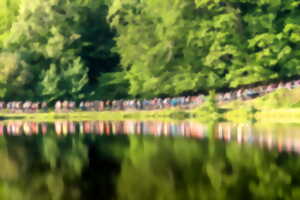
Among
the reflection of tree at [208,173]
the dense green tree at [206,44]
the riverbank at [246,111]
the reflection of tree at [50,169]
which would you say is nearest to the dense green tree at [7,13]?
the dense green tree at [206,44]

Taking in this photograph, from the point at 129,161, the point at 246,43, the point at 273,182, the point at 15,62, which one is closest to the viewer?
the point at 273,182

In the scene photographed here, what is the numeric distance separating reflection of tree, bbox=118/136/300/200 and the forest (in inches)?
1012

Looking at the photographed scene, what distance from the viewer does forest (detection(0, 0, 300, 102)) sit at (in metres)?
44.0

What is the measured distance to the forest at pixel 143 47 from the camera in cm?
4400

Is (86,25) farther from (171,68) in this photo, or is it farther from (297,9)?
(297,9)

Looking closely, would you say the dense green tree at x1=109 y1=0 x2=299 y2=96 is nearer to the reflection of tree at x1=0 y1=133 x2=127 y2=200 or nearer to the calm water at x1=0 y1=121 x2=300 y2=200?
the calm water at x1=0 y1=121 x2=300 y2=200

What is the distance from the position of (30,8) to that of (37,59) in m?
3.76

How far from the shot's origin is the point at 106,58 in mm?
53938

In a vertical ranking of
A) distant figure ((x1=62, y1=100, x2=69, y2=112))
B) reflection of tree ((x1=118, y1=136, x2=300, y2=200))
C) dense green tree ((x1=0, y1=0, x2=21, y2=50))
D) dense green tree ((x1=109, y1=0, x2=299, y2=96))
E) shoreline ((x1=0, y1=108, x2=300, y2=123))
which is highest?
dense green tree ((x1=0, y1=0, x2=21, y2=50))

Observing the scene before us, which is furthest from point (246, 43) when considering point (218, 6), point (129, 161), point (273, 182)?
point (273, 182)

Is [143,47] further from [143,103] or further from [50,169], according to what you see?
[50,169]

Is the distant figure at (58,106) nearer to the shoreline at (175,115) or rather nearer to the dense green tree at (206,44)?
the shoreline at (175,115)

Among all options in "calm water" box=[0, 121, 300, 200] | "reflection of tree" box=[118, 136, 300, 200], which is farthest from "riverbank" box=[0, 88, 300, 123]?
"reflection of tree" box=[118, 136, 300, 200]

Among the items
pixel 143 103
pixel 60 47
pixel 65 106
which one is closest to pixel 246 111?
pixel 143 103
